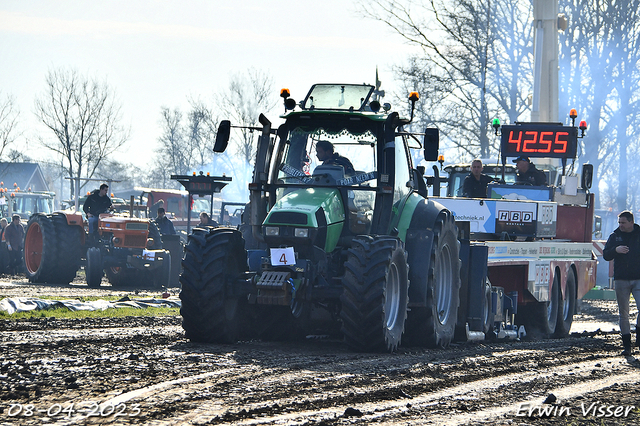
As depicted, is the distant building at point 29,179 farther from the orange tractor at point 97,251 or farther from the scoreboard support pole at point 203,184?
the scoreboard support pole at point 203,184

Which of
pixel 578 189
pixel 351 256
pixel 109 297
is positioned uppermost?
pixel 578 189

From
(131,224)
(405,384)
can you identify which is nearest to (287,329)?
(405,384)

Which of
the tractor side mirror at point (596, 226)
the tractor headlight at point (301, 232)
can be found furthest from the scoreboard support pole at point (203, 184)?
the tractor side mirror at point (596, 226)

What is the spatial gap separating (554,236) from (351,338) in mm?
6840

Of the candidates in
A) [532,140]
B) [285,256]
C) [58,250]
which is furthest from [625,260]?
[58,250]

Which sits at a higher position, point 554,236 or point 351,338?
point 554,236

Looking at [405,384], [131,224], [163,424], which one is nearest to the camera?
[163,424]

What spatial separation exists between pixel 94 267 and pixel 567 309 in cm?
1041

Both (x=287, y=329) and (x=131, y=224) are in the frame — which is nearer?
(x=287, y=329)

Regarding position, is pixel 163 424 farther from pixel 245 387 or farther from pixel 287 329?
pixel 287 329

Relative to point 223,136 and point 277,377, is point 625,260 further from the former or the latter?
point 277,377

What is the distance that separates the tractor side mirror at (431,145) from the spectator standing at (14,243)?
60.7 feet

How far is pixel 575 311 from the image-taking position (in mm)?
16109

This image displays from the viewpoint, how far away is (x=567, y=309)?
15.8 m
